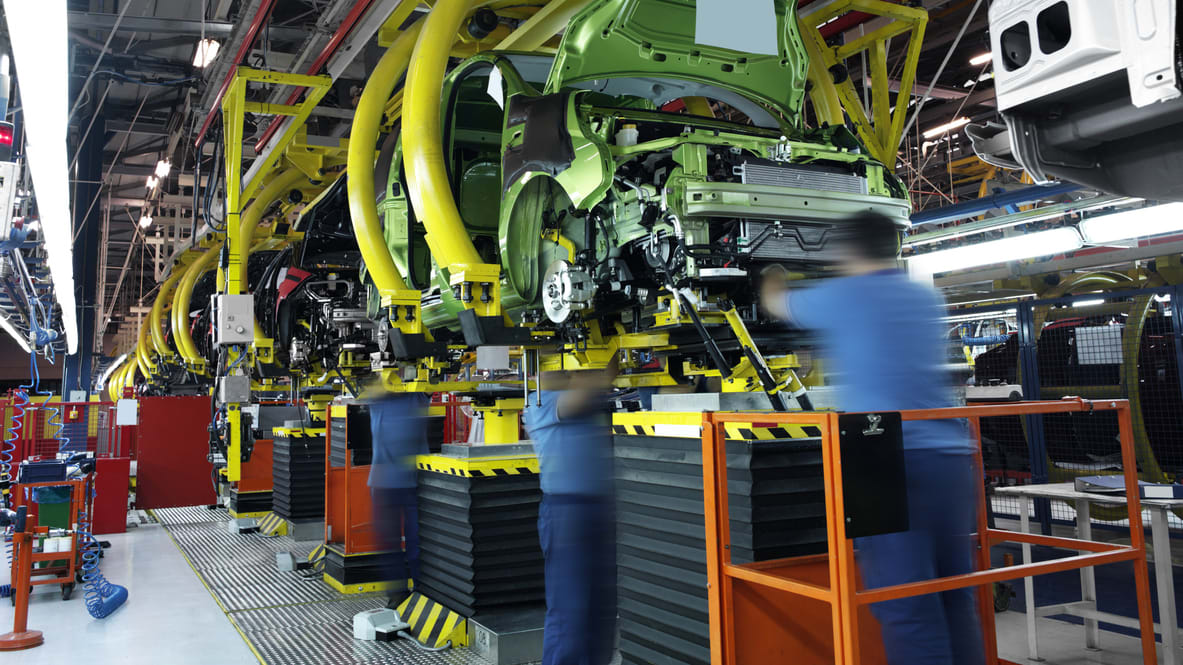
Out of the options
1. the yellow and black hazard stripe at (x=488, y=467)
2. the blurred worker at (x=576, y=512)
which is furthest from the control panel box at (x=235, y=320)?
the blurred worker at (x=576, y=512)

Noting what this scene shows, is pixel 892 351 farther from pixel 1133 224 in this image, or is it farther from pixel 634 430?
pixel 1133 224

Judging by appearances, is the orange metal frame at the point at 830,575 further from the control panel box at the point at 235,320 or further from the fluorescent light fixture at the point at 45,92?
the control panel box at the point at 235,320

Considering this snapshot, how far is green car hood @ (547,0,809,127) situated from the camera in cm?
413

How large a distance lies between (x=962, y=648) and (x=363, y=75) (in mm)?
8983

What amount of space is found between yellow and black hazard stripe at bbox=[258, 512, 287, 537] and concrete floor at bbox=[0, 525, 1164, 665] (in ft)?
6.83

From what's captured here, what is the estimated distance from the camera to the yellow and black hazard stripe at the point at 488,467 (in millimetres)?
4613

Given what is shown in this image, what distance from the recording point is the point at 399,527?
5.41m

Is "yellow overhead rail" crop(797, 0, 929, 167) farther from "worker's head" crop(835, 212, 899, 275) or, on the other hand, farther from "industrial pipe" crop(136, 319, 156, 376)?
"industrial pipe" crop(136, 319, 156, 376)

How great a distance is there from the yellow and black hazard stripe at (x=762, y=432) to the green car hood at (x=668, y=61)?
2.21 m

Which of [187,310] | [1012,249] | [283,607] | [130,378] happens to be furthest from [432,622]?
[130,378]

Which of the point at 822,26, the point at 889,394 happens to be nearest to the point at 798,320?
the point at 889,394

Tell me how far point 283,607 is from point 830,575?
4.66m

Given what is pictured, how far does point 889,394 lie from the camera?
2.63 metres

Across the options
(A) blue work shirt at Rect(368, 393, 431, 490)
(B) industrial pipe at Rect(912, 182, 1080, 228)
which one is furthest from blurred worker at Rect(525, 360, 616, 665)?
(B) industrial pipe at Rect(912, 182, 1080, 228)
